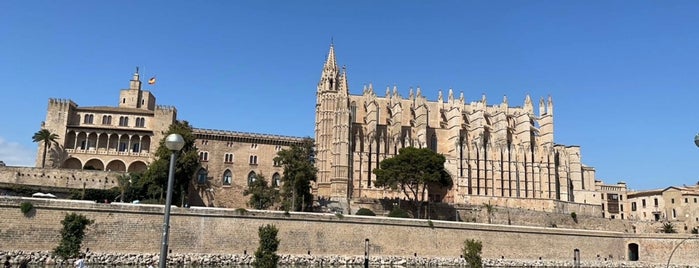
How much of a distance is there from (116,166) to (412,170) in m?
28.2

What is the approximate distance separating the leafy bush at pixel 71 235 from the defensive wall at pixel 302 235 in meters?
1.88

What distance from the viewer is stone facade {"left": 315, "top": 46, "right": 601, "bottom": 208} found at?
2303 inches

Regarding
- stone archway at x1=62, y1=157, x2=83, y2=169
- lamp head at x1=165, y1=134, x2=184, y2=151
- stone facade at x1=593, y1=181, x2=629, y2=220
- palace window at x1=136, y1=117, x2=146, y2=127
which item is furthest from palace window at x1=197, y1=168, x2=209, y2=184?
stone facade at x1=593, y1=181, x2=629, y2=220

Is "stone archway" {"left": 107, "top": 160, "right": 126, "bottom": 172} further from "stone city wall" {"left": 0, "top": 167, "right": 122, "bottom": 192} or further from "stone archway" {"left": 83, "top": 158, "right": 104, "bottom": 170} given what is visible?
"stone city wall" {"left": 0, "top": 167, "right": 122, "bottom": 192}

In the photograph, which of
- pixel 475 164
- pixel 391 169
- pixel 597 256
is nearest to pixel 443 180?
pixel 391 169

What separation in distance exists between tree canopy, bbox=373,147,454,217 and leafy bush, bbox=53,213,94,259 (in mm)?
27876

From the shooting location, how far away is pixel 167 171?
4594 centimetres

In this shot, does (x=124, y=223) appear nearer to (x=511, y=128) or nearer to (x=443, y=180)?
(x=443, y=180)

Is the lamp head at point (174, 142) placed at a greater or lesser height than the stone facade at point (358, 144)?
lesser

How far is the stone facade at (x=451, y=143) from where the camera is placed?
5850 centimetres

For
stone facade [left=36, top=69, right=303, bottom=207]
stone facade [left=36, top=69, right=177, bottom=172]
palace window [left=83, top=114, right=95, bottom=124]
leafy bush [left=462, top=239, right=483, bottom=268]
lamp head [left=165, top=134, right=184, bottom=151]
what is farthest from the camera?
palace window [left=83, top=114, right=95, bottom=124]

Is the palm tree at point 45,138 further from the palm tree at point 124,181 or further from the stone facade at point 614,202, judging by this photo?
the stone facade at point 614,202

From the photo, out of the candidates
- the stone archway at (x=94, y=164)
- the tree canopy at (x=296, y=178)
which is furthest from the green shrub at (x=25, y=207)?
the stone archway at (x=94, y=164)

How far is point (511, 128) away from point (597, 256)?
23778 mm
